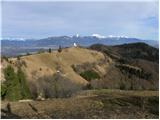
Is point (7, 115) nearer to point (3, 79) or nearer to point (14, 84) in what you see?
point (3, 79)

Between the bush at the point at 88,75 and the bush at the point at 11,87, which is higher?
the bush at the point at 11,87

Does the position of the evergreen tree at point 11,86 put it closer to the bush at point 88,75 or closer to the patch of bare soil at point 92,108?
the patch of bare soil at point 92,108

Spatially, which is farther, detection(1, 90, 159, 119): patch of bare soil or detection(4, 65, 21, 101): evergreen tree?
detection(4, 65, 21, 101): evergreen tree

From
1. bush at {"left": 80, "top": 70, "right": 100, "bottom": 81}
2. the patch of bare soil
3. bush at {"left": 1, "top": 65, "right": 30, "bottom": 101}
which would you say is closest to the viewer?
the patch of bare soil

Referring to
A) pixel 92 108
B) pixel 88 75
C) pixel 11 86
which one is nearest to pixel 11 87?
pixel 11 86

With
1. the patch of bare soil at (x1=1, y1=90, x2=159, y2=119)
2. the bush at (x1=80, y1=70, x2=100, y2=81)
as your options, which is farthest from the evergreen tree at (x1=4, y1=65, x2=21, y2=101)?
the bush at (x1=80, y1=70, x2=100, y2=81)

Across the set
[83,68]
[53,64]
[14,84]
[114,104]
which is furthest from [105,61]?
[114,104]

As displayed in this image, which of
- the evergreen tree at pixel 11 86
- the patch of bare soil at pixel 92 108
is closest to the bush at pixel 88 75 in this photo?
the evergreen tree at pixel 11 86

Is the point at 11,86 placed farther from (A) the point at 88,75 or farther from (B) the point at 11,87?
(A) the point at 88,75

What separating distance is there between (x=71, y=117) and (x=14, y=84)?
5.33 ft

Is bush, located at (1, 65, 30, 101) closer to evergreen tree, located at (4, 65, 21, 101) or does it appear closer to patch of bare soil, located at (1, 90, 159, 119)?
evergreen tree, located at (4, 65, 21, 101)

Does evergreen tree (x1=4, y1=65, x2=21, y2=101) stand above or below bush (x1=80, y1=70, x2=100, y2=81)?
above

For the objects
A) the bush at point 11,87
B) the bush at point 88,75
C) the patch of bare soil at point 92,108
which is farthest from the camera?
the bush at point 88,75

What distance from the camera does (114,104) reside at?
12.6 feet
